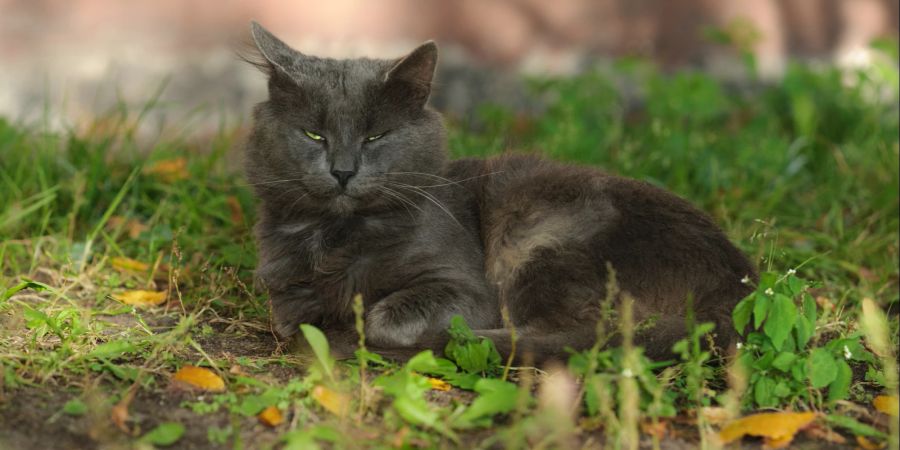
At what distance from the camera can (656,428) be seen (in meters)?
2.19

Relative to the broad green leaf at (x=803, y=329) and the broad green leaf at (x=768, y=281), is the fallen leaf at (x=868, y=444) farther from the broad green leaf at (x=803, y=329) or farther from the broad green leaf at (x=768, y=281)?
the broad green leaf at (x=768, y=281)

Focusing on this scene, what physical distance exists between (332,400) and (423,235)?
0.77 metres

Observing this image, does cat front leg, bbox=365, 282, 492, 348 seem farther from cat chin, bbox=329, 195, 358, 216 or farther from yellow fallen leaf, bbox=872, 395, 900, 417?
yellow fallen leaf, bbox=872, 395, 900, 417

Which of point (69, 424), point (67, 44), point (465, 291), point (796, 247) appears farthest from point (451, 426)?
point (67, 44)

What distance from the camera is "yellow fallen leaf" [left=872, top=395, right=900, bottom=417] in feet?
7.29

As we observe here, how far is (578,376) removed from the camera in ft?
8.29

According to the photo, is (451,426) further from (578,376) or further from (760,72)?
(760,72)

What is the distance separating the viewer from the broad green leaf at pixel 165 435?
2074 millimetres

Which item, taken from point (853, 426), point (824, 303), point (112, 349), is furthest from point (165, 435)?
point (824, 303)

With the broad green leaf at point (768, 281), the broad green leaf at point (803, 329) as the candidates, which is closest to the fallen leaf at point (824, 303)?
the broad green leaf at point (803, 329)

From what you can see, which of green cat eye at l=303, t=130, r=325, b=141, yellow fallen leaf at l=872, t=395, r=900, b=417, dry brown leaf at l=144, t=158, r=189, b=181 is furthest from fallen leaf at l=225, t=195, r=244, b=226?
yellow fallen leaf at l=872, t=395, r=900, b=417

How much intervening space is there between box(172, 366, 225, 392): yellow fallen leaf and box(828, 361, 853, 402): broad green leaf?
62.8 inches

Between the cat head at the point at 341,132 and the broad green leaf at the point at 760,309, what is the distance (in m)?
1.07

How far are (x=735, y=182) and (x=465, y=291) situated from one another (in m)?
2.15
